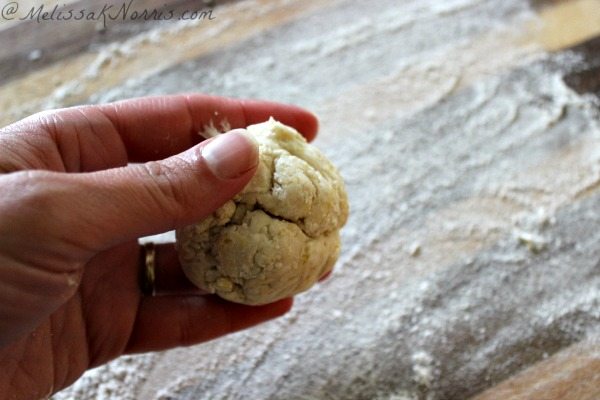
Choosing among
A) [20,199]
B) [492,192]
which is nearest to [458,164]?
[492,192]

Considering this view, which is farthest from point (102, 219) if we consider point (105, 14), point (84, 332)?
point (105, 14)

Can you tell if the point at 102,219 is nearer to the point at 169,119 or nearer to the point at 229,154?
the point at 229,154

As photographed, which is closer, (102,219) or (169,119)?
(102,219)

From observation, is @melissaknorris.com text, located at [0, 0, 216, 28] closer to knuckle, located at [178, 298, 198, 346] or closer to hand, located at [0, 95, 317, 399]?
hand, located at [0, 95, 317, 399]

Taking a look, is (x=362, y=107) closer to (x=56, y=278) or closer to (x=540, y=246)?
(x=540, y=246)

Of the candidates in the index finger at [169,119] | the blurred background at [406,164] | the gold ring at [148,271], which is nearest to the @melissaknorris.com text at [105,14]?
the blurred background at [406,164]
